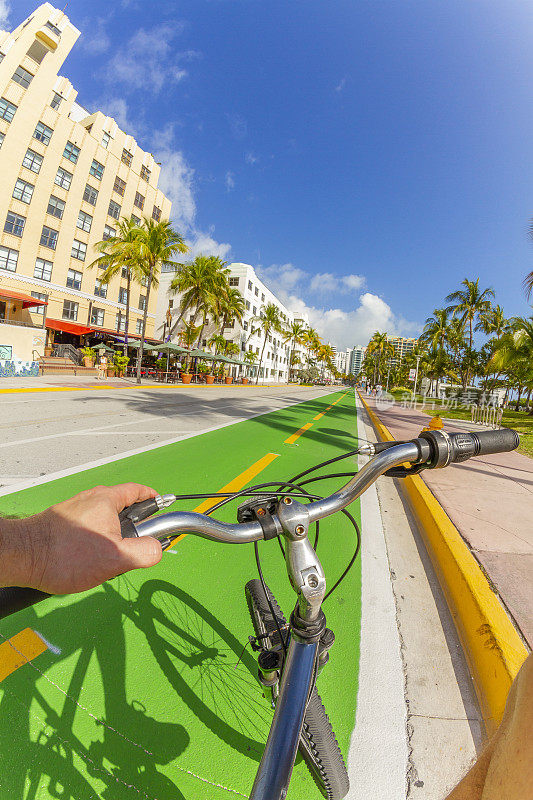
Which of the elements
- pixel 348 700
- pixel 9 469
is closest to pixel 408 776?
pixel 348 700

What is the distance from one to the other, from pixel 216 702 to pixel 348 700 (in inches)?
25.4

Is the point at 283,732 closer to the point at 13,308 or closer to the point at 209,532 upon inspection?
the point at 209,532

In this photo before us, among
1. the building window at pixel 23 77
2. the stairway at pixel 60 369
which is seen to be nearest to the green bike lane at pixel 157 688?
the stairway at pixel 60 369

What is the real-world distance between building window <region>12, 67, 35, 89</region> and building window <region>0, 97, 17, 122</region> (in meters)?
2.33

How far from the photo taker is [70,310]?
101 ft

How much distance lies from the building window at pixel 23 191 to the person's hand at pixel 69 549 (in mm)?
37551

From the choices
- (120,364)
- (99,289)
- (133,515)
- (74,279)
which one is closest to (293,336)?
(99,289)

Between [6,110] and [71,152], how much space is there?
5024mm

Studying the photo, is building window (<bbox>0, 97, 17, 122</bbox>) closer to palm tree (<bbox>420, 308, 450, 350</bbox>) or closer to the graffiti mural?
the graffiti mural

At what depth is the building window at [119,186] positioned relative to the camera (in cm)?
3512

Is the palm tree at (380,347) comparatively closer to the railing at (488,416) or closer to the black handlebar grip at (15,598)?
the railing at (488,416)

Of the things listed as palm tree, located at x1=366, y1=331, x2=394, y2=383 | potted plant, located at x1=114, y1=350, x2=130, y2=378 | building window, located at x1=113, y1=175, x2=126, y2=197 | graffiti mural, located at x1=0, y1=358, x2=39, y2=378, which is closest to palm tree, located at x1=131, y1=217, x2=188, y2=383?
potted plant, located at x1=114, y1=350, x2=130, y2=378

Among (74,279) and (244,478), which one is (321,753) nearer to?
(244,478)

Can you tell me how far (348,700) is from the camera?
1641 millimetres
